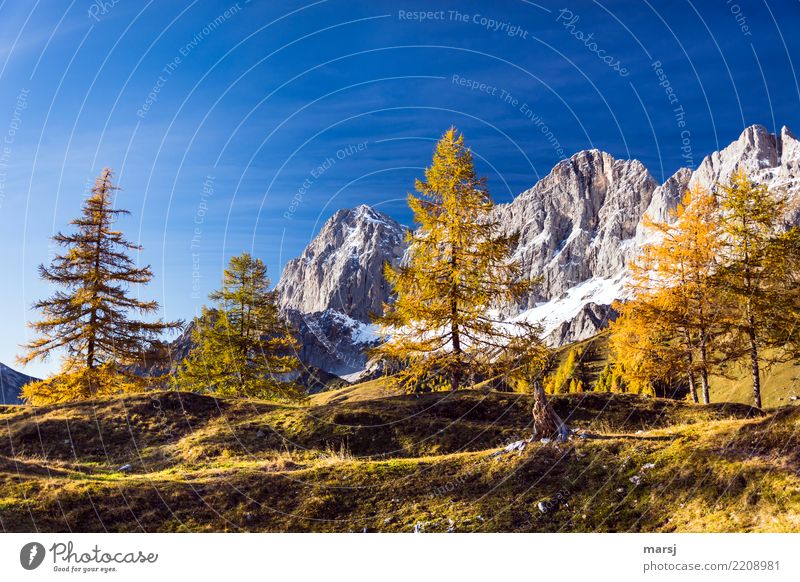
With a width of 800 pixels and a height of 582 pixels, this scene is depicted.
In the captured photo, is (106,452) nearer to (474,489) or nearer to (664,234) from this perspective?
(474,489)

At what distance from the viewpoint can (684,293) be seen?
83.9 feet

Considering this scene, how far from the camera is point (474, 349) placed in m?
23.2

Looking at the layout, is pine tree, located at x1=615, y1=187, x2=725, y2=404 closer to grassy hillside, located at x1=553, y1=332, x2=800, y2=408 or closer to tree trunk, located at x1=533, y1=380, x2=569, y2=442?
tree trunk, located at x1=533, y1=380, x2=569, y2=442

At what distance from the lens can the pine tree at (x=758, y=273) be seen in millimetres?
24016

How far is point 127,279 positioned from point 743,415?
30.2m

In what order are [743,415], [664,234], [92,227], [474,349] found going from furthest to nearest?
[92,227] < [664,234] < [474,349] < [743,415]

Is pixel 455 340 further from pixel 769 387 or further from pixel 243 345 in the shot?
pixel 769 387

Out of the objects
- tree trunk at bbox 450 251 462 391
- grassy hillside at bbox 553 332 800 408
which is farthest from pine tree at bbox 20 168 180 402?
grassy hillside at bbox 553 332 800 408

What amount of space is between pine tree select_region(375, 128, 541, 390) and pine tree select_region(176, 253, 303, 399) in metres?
14.9
